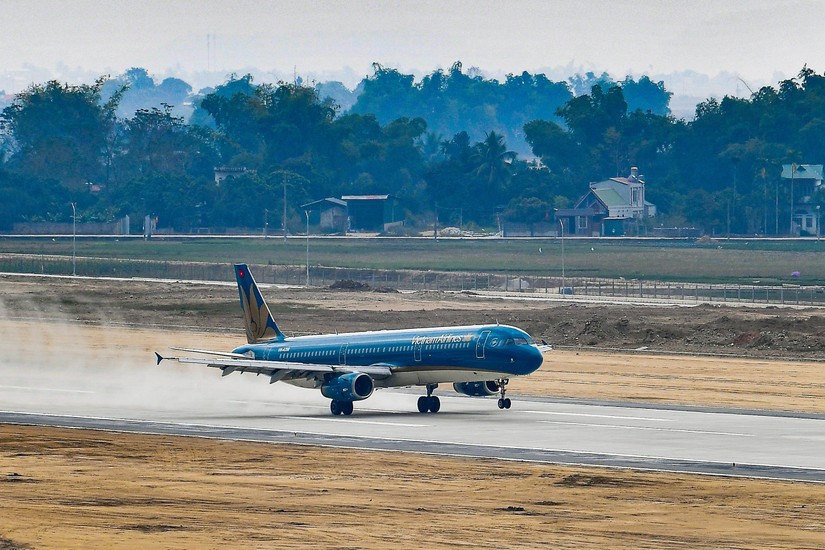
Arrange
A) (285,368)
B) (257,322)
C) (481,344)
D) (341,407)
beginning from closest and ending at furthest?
1. (481,344)
2. (285,368)
3. (341,407)
4. (257,322)

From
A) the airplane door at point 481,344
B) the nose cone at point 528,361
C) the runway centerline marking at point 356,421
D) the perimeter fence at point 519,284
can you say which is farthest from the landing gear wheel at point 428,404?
the perimeter fence at point 519,284

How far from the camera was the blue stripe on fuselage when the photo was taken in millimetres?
68812

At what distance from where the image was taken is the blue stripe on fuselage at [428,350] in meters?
68.8

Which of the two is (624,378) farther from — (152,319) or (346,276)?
(346,276)

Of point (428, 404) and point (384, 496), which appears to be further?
point (428, 404)

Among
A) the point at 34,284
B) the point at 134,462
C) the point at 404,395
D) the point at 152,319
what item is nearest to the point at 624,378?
the point at 404,395

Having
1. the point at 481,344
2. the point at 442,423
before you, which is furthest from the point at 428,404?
the point at 481,344

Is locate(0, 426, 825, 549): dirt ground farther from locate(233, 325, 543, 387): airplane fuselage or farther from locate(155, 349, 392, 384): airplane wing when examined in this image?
locate(155, 349, 392, 384): airplane wing

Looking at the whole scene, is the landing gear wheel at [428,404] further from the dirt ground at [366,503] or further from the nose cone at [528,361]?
the dirt ground at [366,503]

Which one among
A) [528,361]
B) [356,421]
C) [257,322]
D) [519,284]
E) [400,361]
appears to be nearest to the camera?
[528,361]

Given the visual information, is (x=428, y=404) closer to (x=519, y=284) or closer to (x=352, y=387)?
(x=352, y=387)

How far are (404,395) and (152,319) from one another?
5384 centimetres

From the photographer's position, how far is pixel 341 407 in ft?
238

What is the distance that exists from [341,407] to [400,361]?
3725 millimetres
